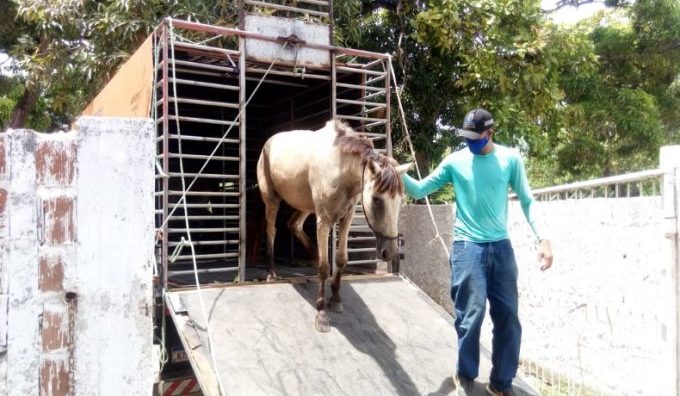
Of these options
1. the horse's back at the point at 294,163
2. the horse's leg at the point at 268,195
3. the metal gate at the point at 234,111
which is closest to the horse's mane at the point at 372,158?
the horse's back at the point at 294,163

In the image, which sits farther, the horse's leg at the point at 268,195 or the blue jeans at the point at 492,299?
the horse's leg at the point at 268,195

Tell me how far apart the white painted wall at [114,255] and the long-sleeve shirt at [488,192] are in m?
2.08

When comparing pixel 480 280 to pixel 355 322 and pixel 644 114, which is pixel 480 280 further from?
pixel 644 114

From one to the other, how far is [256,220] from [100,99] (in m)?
2.59

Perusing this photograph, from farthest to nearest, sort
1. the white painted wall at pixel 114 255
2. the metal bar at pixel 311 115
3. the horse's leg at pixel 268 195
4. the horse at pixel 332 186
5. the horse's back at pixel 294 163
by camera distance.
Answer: the metal bar at pixel 311 115 → the horse's leg at pixel 268 195 → the horse's back at pixel 294 163 → the horse at pixel 332 186 → the white painted wall at pixel 114 255

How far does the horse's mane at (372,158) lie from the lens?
3.83 metres

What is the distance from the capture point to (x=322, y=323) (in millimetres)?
4277

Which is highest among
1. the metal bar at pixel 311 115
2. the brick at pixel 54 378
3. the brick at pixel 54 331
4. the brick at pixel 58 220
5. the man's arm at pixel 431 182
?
the metal bar at pixel 311 115

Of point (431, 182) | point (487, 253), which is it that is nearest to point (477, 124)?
point (431, 182)

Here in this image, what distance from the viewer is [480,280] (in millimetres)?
3410

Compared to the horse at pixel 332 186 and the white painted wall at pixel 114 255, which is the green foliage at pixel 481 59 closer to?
the horse at pixel 332 186

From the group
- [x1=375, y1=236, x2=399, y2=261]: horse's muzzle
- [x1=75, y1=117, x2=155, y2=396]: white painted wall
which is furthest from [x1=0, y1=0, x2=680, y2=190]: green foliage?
[x1=75, y1=117, x2=155, y2=396]: white painted wall

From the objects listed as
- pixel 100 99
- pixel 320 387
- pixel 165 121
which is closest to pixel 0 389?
pixel 320 387

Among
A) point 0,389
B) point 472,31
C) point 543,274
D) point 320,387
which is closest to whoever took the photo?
point 0,389
